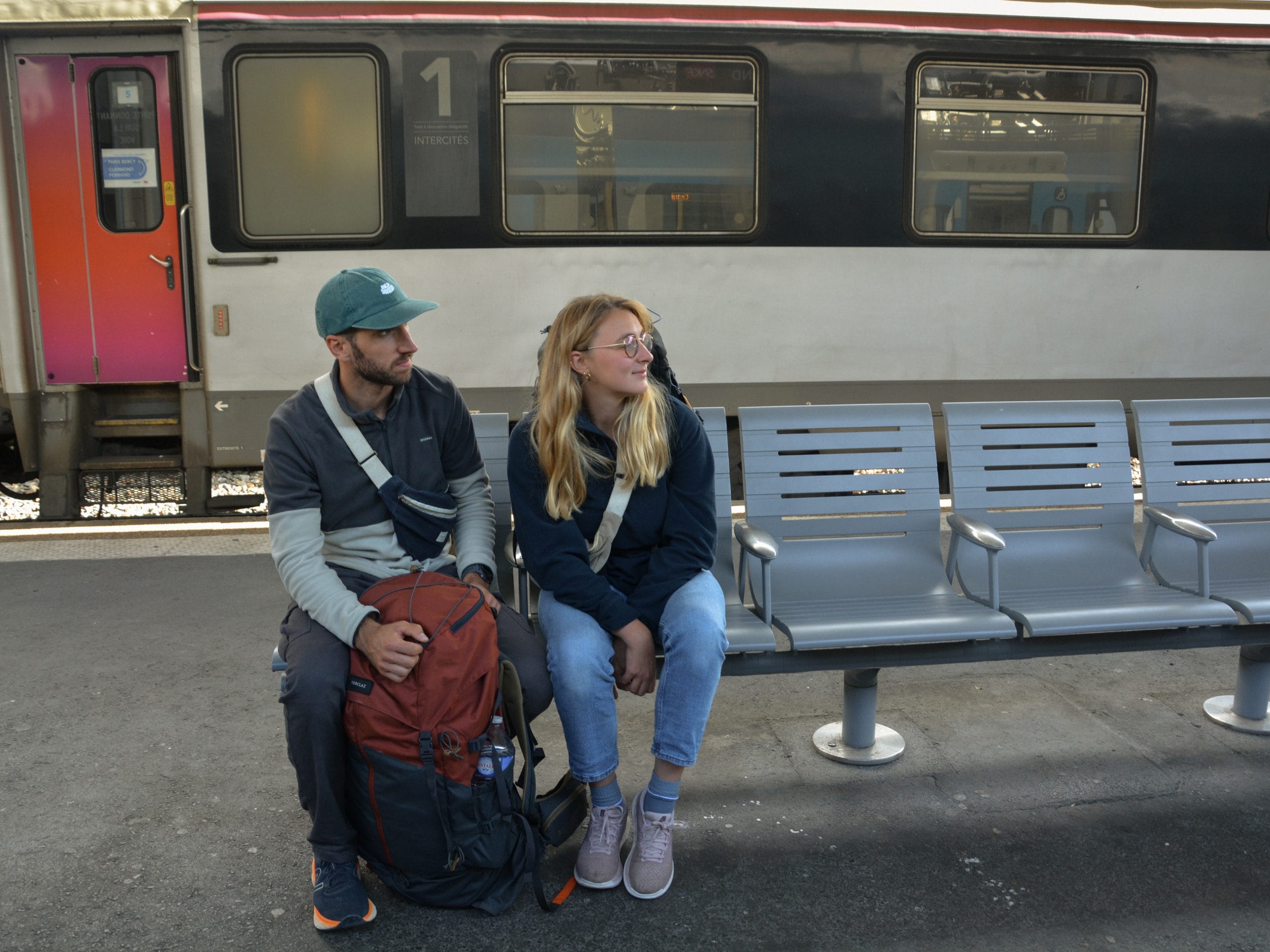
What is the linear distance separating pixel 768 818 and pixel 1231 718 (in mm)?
1769

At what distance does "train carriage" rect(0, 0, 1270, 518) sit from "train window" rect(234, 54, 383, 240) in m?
0.02

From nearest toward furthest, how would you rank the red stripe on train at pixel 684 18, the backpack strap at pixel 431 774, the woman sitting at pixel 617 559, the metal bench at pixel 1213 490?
the backpack strap at pixel 431 774 < the woman sitting at pixel 617 559 < the metal bench at pixel 1213 490 < the red stripe on train at pixel 684 18

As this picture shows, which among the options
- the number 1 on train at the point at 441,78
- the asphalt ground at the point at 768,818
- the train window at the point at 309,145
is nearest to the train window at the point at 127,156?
the train window at the point at 309,145

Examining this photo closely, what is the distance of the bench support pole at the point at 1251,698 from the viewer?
3.81 meters

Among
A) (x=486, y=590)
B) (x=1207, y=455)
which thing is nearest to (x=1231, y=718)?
(x=1207, y=455)

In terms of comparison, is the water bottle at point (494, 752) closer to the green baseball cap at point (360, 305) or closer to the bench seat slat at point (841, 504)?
the green baseball cap at point (360, 305)

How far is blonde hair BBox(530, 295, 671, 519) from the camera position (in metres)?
3.11

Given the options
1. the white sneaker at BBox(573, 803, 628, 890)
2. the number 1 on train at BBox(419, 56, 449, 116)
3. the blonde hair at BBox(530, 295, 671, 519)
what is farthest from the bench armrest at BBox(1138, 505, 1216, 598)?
the number 1 on train at BBox(419, 56, 449, 116)

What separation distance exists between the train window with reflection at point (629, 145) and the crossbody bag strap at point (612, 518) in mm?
3882

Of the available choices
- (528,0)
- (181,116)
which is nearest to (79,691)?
(181,116)

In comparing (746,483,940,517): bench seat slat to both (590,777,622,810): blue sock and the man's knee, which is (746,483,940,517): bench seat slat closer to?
(590,777,622,810): blue sock

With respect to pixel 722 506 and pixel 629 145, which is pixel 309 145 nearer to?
pixel 629 145

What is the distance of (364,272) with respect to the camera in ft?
10.00

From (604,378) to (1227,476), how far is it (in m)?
2.37
